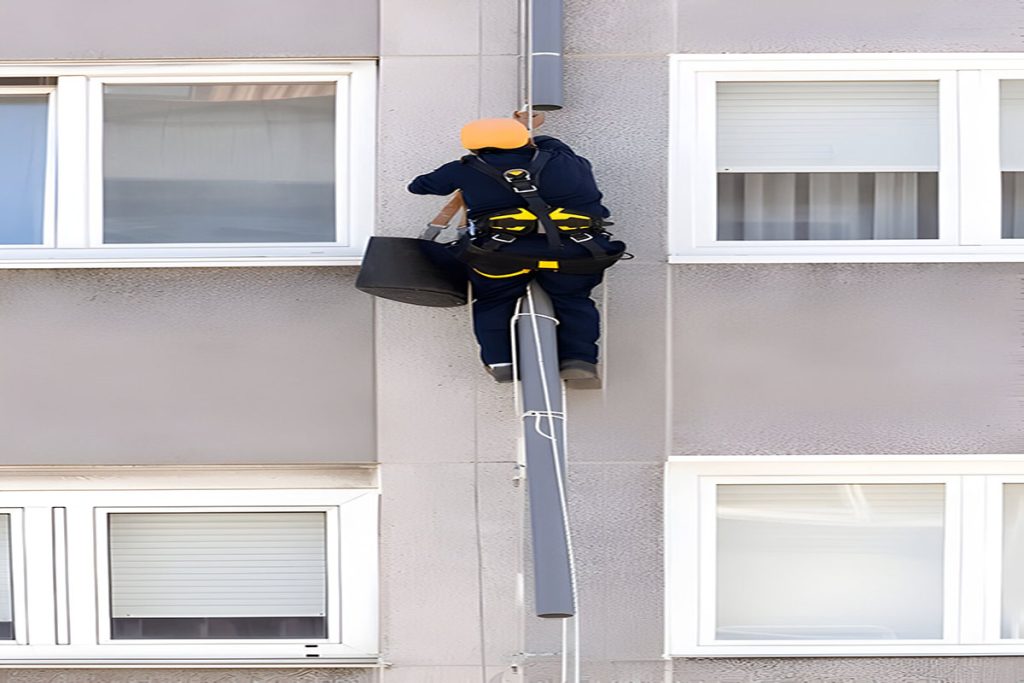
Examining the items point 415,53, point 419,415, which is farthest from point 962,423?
point 415,53

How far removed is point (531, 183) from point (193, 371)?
1.94 meters

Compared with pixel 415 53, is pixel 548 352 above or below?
below

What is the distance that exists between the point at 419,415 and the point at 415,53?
175cm

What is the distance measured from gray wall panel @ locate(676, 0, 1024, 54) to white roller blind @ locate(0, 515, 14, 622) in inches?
162

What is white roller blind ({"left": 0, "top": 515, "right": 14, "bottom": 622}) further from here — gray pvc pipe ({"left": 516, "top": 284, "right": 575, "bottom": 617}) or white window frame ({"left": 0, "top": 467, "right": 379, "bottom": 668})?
gray pvc pipe ({"left": 516, "top": 284, "right": 575, "bottom": 617})

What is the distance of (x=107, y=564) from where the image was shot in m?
6.28

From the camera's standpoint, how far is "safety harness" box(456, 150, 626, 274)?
17.7 ft

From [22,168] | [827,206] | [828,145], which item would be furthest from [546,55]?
[22,168]

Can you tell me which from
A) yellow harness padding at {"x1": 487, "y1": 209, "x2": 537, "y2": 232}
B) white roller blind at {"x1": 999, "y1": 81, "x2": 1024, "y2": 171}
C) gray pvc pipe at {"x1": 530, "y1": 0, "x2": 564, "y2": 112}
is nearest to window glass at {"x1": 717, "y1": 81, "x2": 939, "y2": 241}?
white roller blind at {"x1": 999, "y1": 81, "x2": 1024, "y2": 171}

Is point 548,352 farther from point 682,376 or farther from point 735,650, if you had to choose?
point 735,650

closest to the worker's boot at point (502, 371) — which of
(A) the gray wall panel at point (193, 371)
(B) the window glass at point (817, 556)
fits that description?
(A) the gray wall panel at point (193, 371)

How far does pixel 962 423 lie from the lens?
19.9 feet

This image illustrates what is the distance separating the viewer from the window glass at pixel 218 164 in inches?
251

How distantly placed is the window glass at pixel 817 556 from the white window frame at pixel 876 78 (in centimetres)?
123
